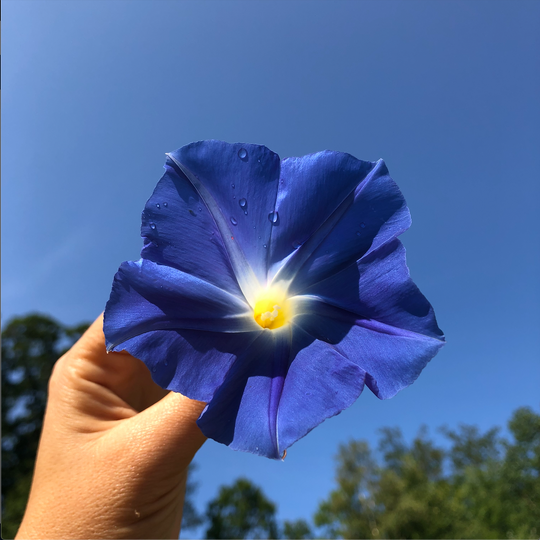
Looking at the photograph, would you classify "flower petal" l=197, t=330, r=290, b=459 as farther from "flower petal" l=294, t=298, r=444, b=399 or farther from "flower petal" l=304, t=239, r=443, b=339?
"flower petal" l=304, t=239, r=443, b=339

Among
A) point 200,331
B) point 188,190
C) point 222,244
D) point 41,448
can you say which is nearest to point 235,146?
point 188,190

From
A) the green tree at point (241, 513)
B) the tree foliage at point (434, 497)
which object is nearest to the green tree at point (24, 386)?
the green tree at point (241, 513)

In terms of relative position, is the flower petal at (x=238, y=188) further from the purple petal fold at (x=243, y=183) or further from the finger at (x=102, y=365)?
the finger at (x=102, y=365)

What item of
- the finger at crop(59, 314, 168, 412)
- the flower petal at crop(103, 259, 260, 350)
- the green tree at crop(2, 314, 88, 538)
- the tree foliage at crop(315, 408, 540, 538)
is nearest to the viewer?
the flower petal at crop(103, 259, 260, 350)

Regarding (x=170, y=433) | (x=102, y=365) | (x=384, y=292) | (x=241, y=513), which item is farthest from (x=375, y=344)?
(x=241, y=513)

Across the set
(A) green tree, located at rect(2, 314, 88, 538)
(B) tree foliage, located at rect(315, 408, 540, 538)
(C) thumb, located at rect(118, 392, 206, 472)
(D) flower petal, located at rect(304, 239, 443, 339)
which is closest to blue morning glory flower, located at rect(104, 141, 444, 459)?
(D) flower petal, located at rect(304, 239, 443, 339)
